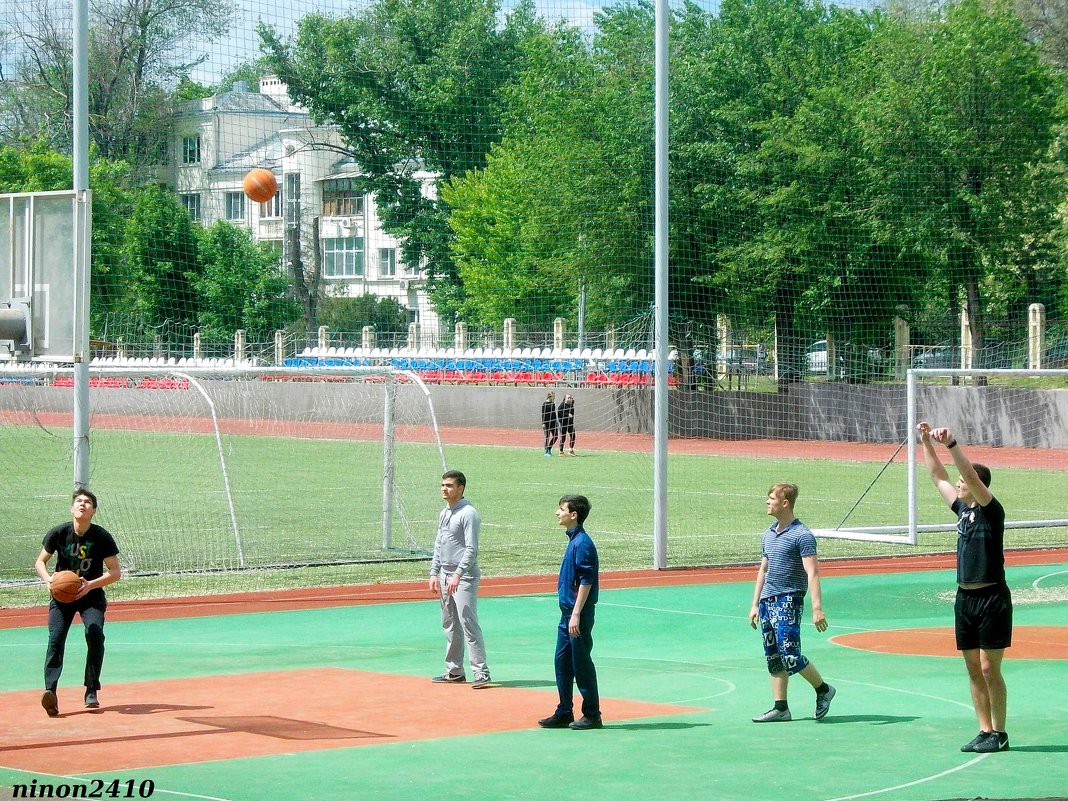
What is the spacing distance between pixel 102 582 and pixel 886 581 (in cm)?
1194

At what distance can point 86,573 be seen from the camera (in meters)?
11.5

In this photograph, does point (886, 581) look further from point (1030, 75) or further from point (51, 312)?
point (1030, 75)

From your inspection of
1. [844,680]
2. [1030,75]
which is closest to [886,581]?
[844,680]

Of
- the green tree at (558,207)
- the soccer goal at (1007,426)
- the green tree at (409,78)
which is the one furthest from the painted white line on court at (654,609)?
the soccer goal at (1007,426)

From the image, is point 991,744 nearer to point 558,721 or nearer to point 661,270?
point 558,721

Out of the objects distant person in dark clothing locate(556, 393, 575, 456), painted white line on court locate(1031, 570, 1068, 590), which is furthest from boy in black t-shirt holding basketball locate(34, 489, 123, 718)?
distant person in dark clothing locate(556, 393, 575, 456)

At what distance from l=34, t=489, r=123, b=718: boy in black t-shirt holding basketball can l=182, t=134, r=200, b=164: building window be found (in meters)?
15.2

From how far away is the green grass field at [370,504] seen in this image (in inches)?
867

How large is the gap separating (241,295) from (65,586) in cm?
2156

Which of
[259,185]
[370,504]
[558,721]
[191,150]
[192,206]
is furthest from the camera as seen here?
[370,504]

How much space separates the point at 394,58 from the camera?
1051 inches

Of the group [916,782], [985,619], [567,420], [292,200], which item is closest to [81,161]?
[985,619]

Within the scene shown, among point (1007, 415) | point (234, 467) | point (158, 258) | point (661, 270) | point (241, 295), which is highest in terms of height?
point (158, 258)

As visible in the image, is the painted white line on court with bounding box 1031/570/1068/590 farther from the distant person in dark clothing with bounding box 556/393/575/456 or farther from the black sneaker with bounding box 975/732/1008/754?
the distant person in dark clothing with bounding box 556/393/575/456
